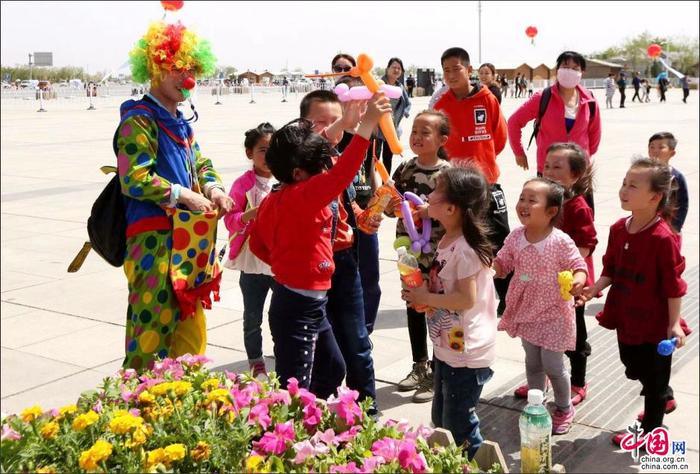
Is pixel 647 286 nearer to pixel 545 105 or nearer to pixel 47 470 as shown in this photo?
pixel 545 105

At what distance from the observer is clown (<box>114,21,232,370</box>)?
366 centimetres

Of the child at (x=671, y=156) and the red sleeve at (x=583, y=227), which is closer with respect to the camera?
the red sleeve at (x=583, y=227)

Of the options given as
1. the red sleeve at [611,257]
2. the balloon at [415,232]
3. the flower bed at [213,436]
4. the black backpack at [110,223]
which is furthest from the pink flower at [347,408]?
the red sleeve at [611,257]

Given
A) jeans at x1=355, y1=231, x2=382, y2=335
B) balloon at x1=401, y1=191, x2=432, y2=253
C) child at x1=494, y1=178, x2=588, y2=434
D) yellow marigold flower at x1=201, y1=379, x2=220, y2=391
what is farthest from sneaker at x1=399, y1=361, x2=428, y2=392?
yellow marigold flower at x1=201, y1=379, x2=220, y2=391

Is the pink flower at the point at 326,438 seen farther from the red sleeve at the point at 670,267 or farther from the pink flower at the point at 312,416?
the red sleeve at the point at 670,267

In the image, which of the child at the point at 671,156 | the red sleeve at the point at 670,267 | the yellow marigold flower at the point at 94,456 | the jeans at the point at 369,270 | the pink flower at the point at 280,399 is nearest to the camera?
the yellow marigold flower at the point at 94,456

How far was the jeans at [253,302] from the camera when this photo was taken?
491 cm

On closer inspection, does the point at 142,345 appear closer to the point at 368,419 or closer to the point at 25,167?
the point at 368,419

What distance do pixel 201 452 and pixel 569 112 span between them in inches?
175

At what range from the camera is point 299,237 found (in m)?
3.64

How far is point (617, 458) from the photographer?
3.92 metres

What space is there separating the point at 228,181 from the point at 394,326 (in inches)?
279

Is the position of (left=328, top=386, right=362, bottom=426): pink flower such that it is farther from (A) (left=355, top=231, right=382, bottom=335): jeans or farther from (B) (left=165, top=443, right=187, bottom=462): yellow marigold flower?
(A) (left=355, top=231, right=382, bottom=335): jeans

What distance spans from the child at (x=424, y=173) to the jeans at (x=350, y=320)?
0.36 m
